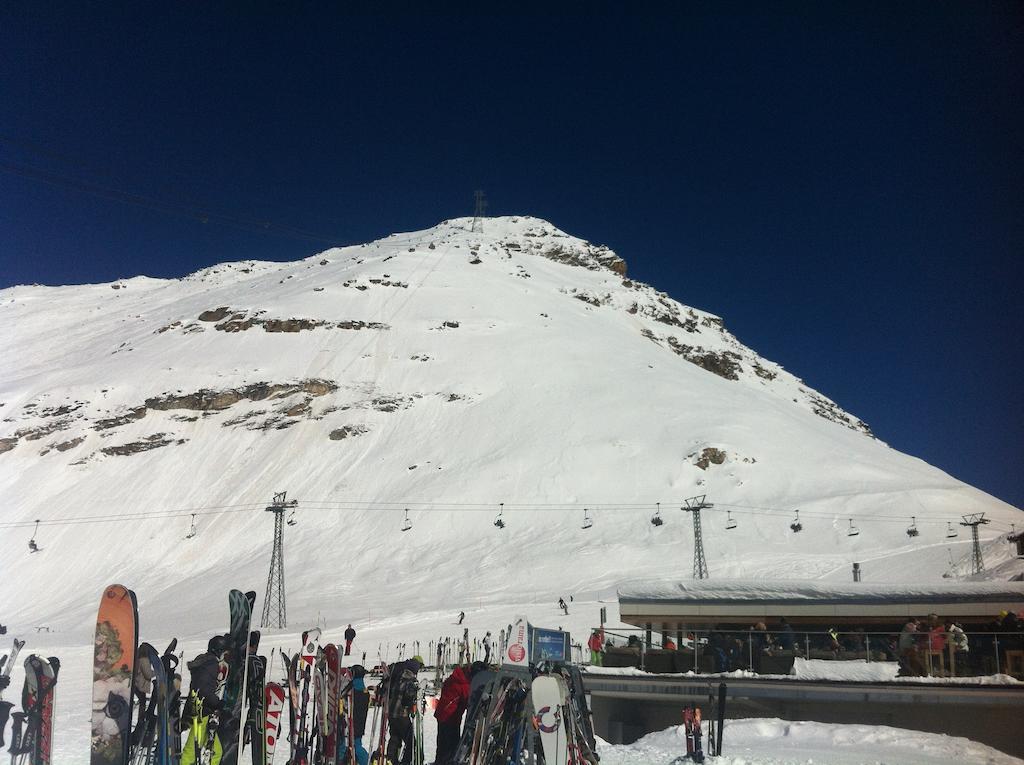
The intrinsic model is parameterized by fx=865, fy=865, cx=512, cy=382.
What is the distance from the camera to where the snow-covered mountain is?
55.8m

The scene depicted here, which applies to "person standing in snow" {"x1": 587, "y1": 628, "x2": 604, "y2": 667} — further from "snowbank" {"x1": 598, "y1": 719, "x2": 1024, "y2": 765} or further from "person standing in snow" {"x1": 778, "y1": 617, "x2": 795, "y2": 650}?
"person standing in snow" {"x1": 778, "y1": 617, "x2": 795, "y2": 650}

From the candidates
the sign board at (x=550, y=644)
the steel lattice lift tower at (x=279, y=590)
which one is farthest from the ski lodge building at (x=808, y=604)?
the steel lattice lift tower at (x=279, y=590)

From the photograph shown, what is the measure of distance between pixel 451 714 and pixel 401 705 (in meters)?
1.01

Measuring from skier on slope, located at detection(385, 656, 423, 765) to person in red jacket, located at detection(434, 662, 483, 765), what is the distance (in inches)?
26.4

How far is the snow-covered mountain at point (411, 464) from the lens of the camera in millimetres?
55812

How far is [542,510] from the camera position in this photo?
62.7m

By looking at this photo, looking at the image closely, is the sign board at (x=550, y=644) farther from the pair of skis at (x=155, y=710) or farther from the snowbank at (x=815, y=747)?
the pair of skis at (x=155, y=710)

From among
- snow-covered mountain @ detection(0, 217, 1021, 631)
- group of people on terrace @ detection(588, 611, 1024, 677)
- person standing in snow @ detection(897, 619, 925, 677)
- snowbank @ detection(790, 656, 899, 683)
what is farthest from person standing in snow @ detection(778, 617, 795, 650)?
snow-covered mountain @ detection(0, 217, 1021, 631)

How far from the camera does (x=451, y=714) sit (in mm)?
11242

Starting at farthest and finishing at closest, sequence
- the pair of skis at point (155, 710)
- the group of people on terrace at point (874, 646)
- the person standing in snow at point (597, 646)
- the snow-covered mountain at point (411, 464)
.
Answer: the snow-covered mountain at point (411, 464)
the person standing in snow at point (597, 646)
the group of people on terrace at point (874, 646)
the pair of skis at point (155, 710)

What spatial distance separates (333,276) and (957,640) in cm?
11518

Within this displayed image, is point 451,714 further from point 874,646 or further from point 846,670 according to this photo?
point 874,646

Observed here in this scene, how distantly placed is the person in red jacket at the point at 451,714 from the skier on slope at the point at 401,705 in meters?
0.67

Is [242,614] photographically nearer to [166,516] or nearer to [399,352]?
[166,516]
